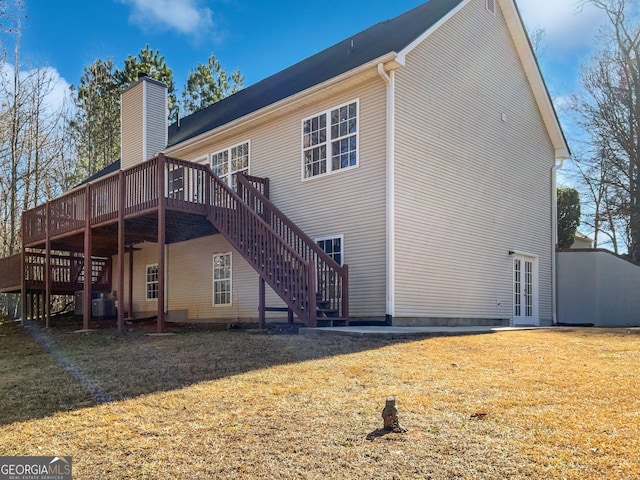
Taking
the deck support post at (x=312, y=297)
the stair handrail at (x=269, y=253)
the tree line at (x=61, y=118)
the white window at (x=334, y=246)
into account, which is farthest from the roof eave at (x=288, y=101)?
the tree line at (x=61, y=118)

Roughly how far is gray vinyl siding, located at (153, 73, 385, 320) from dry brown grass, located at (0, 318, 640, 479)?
3252 mm

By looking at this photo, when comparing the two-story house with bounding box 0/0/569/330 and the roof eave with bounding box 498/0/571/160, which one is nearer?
the two-story house with bounding box 0/0/569/330

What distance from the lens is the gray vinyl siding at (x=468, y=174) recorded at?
11045 millimetres

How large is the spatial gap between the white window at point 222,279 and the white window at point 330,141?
137 inches

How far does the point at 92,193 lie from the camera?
44.0ft

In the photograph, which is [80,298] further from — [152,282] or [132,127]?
[132,127]

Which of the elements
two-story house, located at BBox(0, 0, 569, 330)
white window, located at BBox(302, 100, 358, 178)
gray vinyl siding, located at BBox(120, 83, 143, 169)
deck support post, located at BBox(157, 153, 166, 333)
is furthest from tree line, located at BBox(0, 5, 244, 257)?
white window, located at BBox(302, 100, 358, 178)

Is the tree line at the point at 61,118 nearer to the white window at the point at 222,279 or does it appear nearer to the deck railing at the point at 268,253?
the white window at the point at 222,279

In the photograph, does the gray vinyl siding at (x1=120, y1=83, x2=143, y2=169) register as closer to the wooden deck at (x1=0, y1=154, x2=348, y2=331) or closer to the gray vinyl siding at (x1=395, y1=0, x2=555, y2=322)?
the wooden deck at (x1=0, y1=154, x2=348, y2=331)

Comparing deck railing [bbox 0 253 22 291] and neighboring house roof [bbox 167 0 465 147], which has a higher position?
neighboring house roof [bbox 167 0 465 147]

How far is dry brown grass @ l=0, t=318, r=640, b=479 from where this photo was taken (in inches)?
135

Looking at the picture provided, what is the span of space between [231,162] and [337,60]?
3.67 m

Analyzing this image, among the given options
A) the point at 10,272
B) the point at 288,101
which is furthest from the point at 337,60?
the point at 10,272

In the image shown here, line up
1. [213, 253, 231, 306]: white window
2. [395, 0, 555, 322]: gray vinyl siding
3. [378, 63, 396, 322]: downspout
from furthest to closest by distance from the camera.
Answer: [213, 253, 231, 306]: white window, [395, 0, 555, 322]: gray vinyl siding, [378, 63, 396, 322]: downspout
